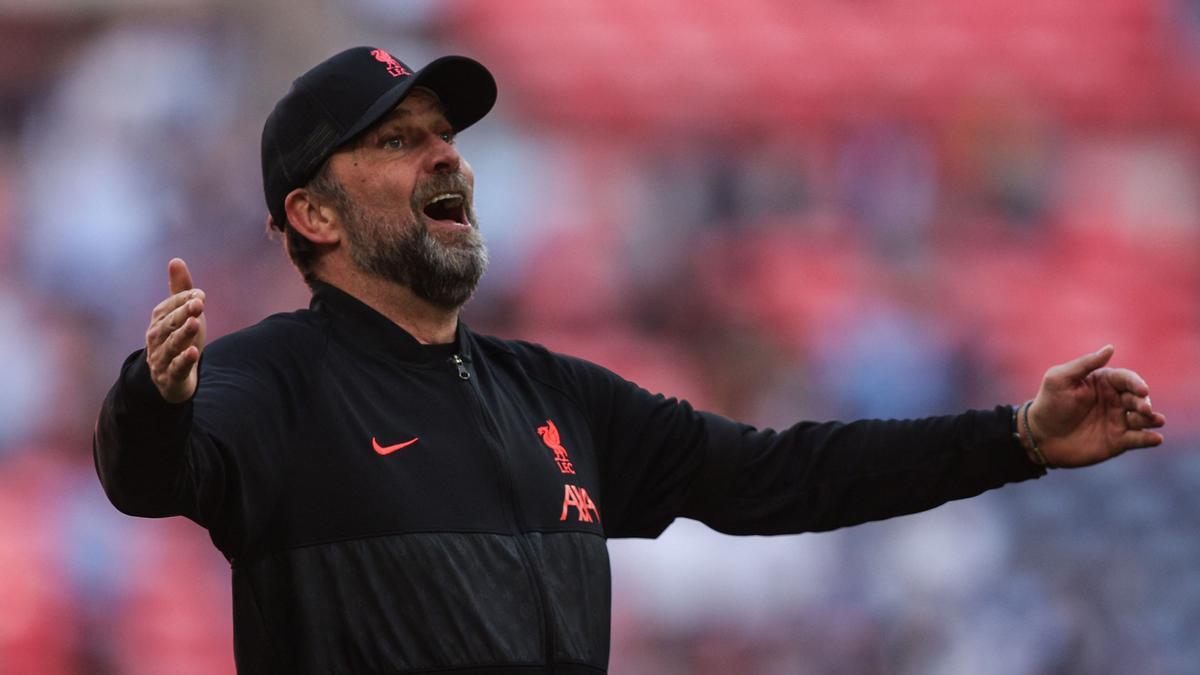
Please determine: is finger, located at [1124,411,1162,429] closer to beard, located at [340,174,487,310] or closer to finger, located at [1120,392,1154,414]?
finger, located at [1120,392,1154,414]

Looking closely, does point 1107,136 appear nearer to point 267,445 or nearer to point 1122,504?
point 1122,504

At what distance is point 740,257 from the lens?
7039 millimetres

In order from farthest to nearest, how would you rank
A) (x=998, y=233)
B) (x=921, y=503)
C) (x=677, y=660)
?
(x=998, y=233), (x=677, y=660), (x=921, y=503)

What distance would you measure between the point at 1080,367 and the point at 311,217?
1294mm

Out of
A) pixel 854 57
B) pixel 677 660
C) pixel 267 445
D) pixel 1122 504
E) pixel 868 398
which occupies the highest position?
pixel 854 57

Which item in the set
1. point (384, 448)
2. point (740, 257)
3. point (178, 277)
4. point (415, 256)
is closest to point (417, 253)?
point (415, 256)

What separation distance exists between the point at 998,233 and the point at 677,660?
2.59m

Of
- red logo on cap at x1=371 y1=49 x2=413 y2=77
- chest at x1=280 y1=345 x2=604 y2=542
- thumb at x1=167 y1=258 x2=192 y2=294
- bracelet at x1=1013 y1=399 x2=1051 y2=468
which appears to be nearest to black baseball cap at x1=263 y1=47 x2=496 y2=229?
red logo on cap at x1=371 y1=49 x2=413 y2=77

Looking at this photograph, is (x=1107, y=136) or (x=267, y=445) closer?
(x=267, y=445)

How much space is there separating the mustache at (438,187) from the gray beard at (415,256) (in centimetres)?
4

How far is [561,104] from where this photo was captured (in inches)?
290

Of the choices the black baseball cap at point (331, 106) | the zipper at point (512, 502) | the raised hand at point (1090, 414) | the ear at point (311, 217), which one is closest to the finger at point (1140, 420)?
the raised hand at point (1090, 414)

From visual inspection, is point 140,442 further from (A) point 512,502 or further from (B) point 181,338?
(A) point 512,502

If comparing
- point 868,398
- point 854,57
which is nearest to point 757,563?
point 868,398
